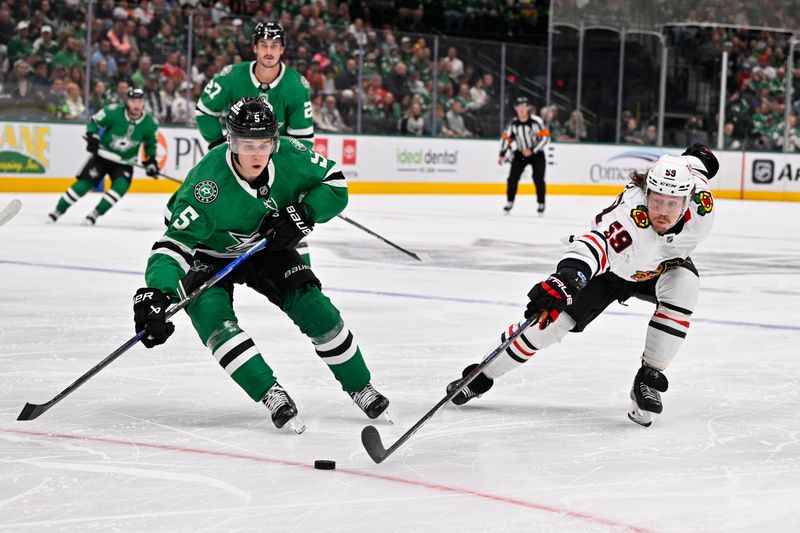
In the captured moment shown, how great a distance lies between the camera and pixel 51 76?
503 inches

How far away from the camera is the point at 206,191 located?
308cm

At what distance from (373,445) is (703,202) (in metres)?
1.14

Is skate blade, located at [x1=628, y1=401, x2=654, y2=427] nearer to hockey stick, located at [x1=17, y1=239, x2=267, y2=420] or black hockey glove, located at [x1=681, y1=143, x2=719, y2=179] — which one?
black hockey glove, located at [x1=681, y1=143, x2=719, y2=179]

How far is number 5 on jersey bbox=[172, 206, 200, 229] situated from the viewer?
3.08 m

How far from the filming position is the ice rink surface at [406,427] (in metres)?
2.33

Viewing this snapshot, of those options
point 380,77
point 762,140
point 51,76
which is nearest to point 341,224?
point 51,76

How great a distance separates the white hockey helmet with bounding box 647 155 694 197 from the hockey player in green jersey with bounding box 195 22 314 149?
7.91 ft

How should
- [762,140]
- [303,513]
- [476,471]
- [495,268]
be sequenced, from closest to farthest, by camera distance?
[303,513], [476,471], [495,268], [762,140]

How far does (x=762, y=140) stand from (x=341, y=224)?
935 cm

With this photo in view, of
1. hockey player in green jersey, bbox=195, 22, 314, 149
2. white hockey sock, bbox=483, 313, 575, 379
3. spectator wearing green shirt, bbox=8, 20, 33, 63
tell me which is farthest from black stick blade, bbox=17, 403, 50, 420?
spectator wearing green shirt, bbox=8, 20, 33, 63

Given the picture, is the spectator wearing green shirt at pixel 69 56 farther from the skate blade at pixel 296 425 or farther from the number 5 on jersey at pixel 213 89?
the skate blade at pixel 296 425

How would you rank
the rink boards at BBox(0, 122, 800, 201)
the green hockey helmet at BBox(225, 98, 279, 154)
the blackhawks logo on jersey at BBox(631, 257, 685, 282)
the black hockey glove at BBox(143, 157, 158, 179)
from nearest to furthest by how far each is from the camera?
the green hockey helmet at BBox(225, 98, 279, 154)
the blackhawks logo on jersey at BBox(631, 257, 685, 282)
the black hockey glove at BBox(143, 157, 158, 179)
the rink boards at BBox(0, 122, 800, 201)

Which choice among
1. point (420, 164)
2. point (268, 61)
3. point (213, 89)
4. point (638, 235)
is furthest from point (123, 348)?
point (420, 164)

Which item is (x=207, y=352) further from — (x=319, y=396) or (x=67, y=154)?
(x=67, y=154)
